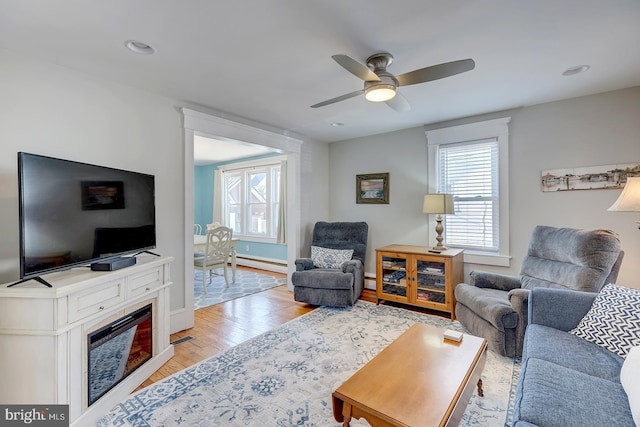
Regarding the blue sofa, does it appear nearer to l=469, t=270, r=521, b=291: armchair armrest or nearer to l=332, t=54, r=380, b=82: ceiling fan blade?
l=469, t=270, r=521, b=291: armchair armrest

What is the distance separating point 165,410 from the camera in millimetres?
1870

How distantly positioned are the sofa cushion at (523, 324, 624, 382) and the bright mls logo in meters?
2.68

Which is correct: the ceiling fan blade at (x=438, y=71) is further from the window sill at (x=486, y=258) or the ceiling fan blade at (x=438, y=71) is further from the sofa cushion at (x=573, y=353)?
the window sill at (x=486, y=258)

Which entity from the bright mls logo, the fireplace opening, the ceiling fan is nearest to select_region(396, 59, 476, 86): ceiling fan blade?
the ceiling fan

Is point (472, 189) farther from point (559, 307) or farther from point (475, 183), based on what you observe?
point (559, 307)

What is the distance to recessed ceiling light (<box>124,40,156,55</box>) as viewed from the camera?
2.05m

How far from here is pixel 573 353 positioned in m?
1.63

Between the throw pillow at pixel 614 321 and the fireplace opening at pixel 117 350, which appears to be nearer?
the throw pillow at pixel 614 321

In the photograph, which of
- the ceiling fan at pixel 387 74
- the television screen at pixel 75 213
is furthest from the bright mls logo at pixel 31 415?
the ceiling fan at pixel 387 74

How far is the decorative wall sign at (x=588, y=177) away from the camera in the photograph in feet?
9.57

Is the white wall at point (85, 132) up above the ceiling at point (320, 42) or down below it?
below

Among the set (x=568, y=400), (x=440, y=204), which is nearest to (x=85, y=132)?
(x=568, y=400)

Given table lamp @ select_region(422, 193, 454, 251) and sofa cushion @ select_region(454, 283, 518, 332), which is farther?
table lamp @ select_region(422, 193, 454, 251)

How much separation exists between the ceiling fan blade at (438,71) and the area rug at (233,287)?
3581 millimetres
